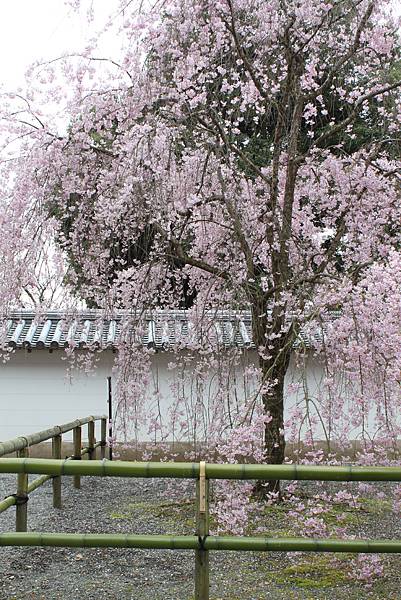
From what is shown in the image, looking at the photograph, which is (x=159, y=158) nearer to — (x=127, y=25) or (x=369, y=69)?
(x=127, y=25)

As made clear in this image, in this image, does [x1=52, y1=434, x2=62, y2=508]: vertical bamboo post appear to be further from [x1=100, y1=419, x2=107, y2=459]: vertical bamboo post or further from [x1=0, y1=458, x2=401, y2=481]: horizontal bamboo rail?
[x1=0, y1=458, x2=401, y2=481]: horizontal bamboo rail

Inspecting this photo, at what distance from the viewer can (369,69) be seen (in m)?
6.02

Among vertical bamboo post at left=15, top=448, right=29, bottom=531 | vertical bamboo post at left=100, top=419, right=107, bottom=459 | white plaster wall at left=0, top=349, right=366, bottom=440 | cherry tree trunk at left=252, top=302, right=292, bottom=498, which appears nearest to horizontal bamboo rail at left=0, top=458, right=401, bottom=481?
vertical bamboo post at left=15, top=448, right=29, bottom=531

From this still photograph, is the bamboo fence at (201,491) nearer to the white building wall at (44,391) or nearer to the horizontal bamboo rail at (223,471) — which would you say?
the horizontal bamboo rail at (223,471)

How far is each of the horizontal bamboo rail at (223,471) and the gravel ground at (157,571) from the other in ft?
3.92

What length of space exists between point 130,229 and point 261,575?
2.94m

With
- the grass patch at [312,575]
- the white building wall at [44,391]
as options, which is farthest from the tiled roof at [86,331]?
the grass patch at [312,575]

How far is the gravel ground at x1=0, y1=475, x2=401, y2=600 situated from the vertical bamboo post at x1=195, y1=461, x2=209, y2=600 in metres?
0.94

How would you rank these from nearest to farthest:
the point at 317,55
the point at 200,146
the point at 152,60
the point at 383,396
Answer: the point at 383,396 → the point at 152,60 → the point at 200,146 → the point at 317,55

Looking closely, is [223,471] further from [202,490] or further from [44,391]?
[44,391]

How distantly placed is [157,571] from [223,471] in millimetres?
1788

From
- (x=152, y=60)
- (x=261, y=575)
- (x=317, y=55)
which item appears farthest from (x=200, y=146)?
(x=261, y=575)

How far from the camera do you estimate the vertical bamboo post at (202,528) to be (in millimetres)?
2924

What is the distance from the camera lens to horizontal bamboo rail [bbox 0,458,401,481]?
2.94 metres
